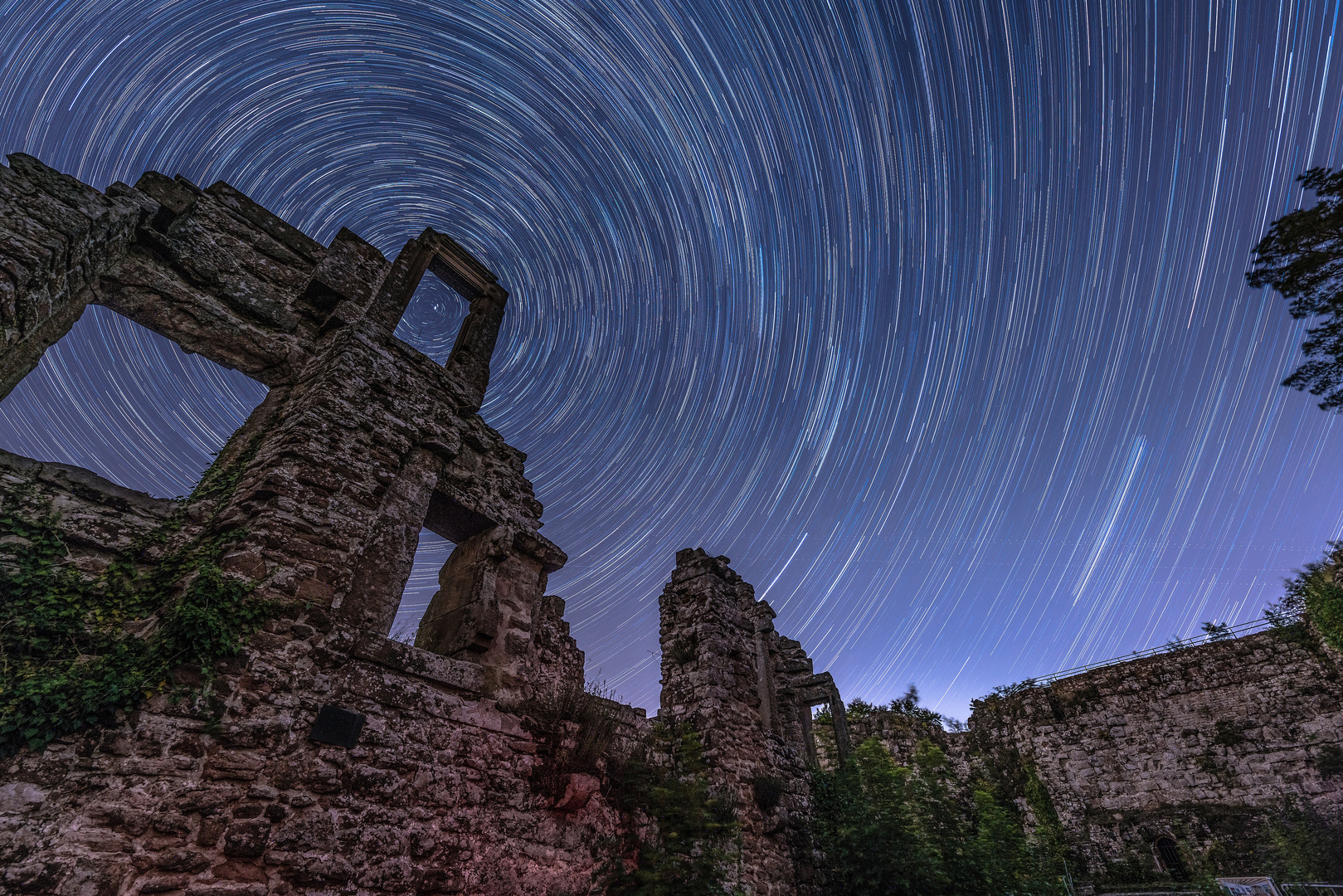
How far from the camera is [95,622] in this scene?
3.30m

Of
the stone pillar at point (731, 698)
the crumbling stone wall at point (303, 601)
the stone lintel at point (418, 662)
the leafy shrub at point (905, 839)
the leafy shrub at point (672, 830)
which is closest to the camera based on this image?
the crumbling stone wall at point (303, 601)

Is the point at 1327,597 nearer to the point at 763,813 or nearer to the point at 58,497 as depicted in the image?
the point at 763,813

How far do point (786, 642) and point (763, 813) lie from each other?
4757 millimetres

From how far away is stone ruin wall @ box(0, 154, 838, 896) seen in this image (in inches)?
115

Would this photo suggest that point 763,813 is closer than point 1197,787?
Yes

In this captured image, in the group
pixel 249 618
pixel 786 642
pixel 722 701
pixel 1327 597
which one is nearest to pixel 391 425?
pixel 249 618

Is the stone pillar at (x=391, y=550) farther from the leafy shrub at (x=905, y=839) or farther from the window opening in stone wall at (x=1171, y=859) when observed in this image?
the window opening in stone wall at (x=1171, y=859)

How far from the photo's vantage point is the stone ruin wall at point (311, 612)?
293cm

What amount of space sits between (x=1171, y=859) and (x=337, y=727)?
57.0ft

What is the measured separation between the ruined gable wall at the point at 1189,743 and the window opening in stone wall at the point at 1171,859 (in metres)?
0.23

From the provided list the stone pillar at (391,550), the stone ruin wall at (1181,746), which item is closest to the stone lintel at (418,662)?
the stone pillar at (391,550)

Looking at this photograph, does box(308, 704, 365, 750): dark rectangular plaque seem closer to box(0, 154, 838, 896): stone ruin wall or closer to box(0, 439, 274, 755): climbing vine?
box(0, 154, 838, 896): stone ruin wall

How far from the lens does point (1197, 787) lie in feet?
38.6

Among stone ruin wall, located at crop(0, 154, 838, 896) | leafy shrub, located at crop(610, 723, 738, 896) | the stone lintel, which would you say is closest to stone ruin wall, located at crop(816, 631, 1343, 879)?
leafy shrub, located at crop(610, 723, 738, 896)
